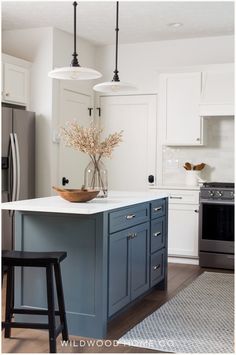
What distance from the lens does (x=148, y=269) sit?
4.06 meters

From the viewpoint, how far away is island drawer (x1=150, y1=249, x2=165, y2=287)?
13.7 ft

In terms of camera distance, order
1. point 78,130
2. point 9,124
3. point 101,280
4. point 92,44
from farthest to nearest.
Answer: point 92,44
point 9,124
point 78,130
point 101,280

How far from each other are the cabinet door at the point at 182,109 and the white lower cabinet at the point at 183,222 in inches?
26.3

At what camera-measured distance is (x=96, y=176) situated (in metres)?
3.83

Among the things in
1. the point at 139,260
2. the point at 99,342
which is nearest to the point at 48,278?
the point at 99,342

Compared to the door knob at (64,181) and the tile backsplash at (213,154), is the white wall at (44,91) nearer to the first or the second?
the door knob at (64,181)

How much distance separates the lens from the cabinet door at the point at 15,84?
5191 mm

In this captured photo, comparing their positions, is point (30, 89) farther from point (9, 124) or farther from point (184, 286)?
point (184, 286)

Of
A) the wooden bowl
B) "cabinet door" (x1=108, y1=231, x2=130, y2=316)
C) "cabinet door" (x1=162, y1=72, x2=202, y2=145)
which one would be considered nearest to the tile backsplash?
"cabinet door" (x1=162, y1=72, x2=202, y2=145)

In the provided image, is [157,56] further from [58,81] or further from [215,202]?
[215,202]

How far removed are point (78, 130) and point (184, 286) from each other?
1930 millimetres

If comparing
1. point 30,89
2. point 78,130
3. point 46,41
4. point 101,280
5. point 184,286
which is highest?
point 46,41

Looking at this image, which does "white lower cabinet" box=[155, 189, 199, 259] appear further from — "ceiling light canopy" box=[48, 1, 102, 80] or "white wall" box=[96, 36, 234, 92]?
"ceiling light canopy" box=[48, 1, 102, 80]

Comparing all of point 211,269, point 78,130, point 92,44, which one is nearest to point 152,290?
point 211,269
